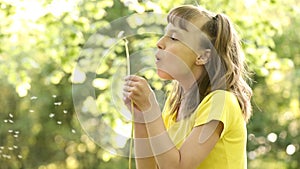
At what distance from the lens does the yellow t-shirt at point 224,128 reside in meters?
1.38

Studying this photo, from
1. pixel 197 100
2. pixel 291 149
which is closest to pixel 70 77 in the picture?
pixel 291 149

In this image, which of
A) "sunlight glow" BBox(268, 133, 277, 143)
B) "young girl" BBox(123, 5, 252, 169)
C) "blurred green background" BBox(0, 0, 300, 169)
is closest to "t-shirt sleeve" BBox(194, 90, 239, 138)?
"young girl" BBox(123, 5, 252, 169)

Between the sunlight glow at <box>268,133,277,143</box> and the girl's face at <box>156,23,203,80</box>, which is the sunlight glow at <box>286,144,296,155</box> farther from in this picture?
the girl's face at <box>156,23,203,80</box>

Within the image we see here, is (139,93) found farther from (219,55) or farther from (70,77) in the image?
(70,77)

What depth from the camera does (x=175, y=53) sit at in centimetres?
141

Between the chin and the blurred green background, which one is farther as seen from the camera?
the blurred green background

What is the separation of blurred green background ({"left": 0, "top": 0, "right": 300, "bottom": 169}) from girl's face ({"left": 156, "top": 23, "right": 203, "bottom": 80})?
5.92ft

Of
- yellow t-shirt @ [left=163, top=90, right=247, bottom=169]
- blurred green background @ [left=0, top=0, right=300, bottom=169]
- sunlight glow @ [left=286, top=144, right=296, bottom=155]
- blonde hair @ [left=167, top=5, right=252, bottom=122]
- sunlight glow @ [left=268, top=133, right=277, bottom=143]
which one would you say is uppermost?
blonde hair @ [left=167, top=5, right=252, bottom=122]

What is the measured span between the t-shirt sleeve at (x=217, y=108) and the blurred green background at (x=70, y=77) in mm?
1839

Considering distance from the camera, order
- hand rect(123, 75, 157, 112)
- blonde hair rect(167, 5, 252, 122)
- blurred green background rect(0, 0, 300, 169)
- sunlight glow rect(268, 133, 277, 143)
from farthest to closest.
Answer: sunlight glow rect(268, 133, 277, 143)
blurred green background rect(0, 0, 300, 169)
blonde hair rect(167, 5, 252, 122)
hand rect(123, 75, 157, 112)

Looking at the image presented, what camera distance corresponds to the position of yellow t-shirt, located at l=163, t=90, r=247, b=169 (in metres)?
1.38

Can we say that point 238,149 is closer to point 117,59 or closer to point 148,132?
point 148,132

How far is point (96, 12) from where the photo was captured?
338 cm

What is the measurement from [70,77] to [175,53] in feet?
7.45
